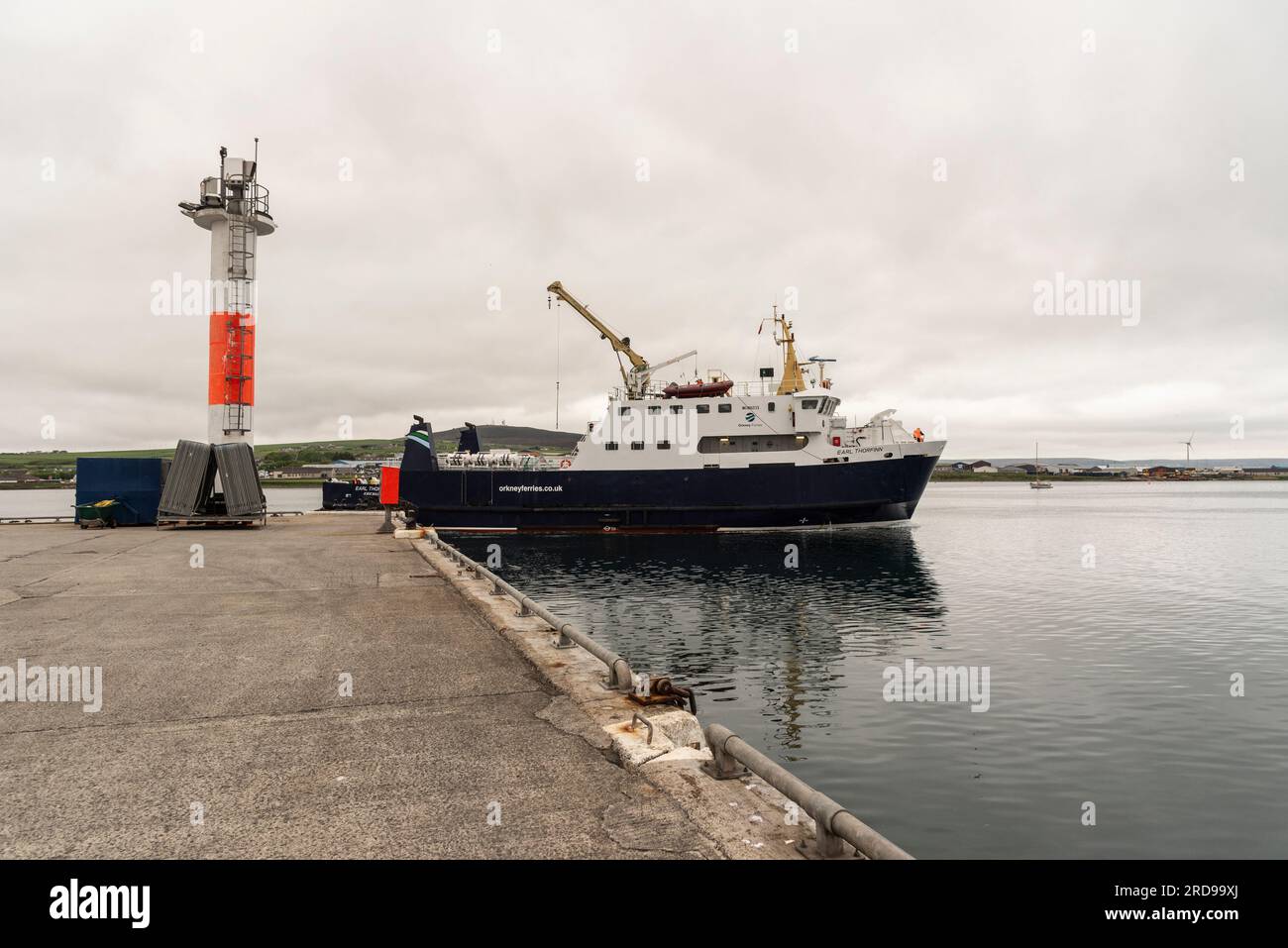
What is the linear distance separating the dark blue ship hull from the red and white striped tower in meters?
8.79

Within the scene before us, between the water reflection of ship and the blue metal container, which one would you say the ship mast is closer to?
the water reflection of ship

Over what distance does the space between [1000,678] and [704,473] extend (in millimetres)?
23255

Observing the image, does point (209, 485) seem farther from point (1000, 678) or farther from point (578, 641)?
point (1000, 678)

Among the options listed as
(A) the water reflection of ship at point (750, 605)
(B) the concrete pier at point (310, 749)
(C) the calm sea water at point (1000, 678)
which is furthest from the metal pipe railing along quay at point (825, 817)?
(A) the water reflection of ship at point (750, 605)

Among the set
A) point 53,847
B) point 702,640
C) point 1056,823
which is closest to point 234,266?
point 702,640

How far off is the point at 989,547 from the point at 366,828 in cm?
3154

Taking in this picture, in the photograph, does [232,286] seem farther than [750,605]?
Yes

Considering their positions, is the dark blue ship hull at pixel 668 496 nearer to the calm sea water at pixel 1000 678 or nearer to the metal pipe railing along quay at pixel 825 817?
the calm sea water at pixel 1000 678

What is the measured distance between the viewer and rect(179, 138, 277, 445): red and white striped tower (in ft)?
93.9

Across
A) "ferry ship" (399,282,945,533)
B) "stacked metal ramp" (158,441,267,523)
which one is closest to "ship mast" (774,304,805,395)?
"ferry ship" (399,282,945,533)

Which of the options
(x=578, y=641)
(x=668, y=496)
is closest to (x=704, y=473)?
(x=668, y=496)

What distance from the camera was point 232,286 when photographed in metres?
29.5
